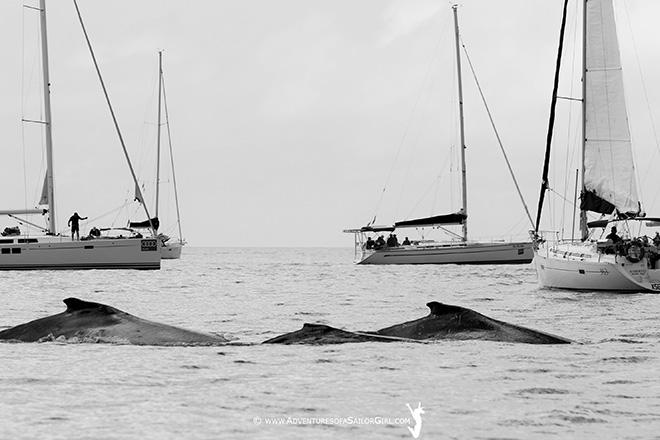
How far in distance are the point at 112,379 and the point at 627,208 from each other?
1572 inches

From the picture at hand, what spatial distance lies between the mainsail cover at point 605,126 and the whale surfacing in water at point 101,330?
3444 centimetres

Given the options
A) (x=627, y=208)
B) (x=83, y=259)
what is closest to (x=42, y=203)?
(x=83, y=259)

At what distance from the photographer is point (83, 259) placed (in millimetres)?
70500

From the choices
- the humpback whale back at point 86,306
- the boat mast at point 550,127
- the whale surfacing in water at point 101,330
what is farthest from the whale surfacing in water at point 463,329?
the boat mast at point 550,127

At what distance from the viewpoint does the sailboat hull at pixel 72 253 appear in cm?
6988

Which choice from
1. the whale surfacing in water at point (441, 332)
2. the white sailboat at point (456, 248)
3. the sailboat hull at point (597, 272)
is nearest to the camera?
the whale surfacing in water at point (441, 332)

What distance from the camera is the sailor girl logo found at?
12.3 meters

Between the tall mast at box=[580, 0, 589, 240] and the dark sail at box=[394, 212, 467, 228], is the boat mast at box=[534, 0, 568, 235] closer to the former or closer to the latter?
the tall mast at box=[580, 0, 589, 240]

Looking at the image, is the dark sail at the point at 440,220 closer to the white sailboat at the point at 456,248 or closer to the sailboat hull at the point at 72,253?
the white sailboat at the point at 456,248

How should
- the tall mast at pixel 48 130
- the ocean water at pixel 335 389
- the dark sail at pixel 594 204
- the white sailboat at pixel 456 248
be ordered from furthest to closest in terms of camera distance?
1. the white sailboat at pixel 456 248
2. the tall mast at pixel 48 130
3. the dark sail at pixel 594 204
4. the ocean water at pixel 335 389

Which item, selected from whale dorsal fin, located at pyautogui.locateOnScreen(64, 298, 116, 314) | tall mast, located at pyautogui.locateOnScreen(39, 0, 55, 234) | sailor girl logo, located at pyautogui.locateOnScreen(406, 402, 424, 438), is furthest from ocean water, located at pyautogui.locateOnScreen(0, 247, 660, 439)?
tall mast, located at pyautogui.locateOnScreen(39, 0, 55, 234)

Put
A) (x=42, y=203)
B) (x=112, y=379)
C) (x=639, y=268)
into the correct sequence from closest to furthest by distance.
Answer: (x=112, y=379) < (x=639, y=268) < (x=42, y=203)

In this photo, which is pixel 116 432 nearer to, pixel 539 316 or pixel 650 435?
pixel 650 435

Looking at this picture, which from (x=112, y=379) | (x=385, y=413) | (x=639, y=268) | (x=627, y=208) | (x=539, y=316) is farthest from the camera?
(x=627, y=208)
